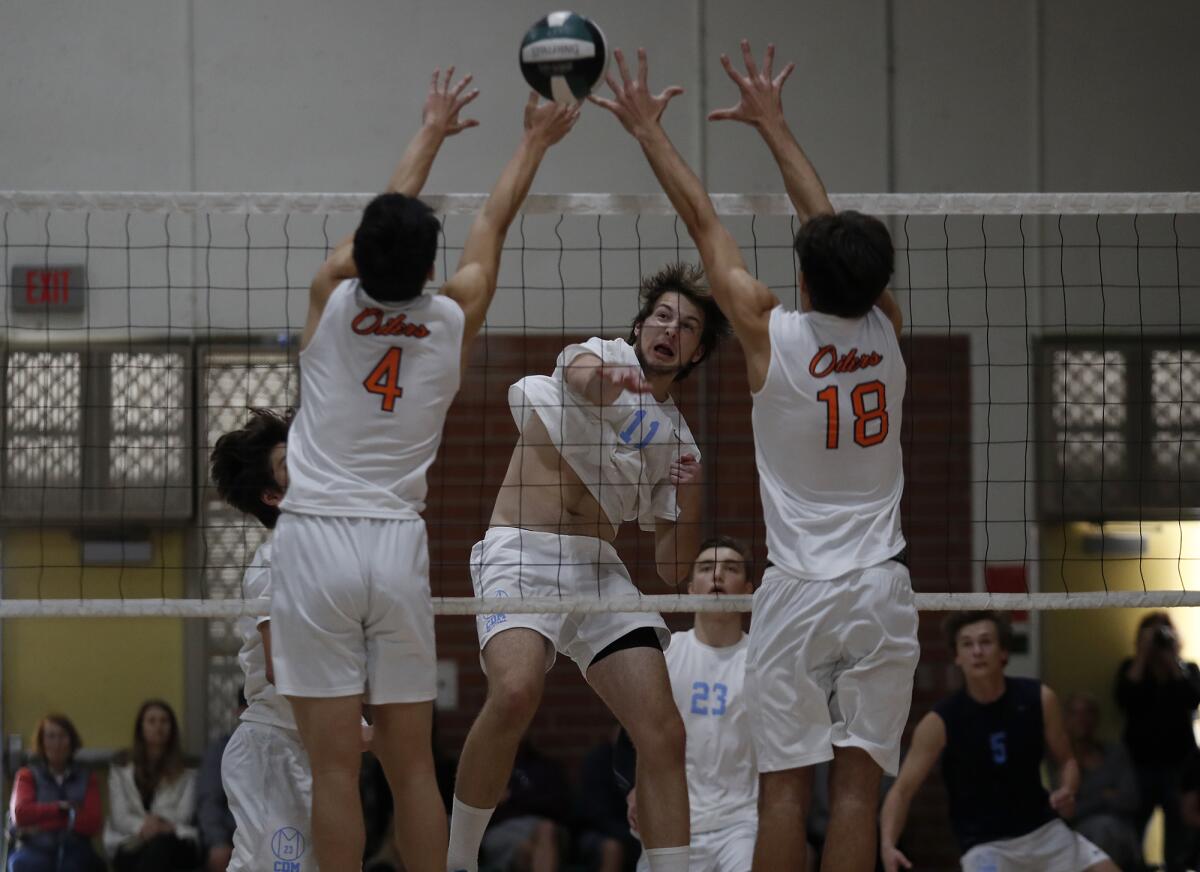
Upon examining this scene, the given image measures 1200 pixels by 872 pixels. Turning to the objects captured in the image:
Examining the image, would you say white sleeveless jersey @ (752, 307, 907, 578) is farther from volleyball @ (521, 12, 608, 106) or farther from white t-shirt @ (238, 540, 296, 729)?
white t-shirt @ (238, 540, 296, 729)

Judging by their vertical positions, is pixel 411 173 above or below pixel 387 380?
above

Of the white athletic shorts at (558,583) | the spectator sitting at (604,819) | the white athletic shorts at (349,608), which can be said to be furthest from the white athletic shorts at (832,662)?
the spectator sitting at (604,819)

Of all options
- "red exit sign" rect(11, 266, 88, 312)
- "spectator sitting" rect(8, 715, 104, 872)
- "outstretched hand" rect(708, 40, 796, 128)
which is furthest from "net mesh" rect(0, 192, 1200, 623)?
"outstretched hand" rect(708, 40, 796, 128)

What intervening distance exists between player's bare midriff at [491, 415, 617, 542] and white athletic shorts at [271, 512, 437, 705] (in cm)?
102

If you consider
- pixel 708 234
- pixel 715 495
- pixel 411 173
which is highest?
pixel 411 173

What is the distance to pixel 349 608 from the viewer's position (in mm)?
4406

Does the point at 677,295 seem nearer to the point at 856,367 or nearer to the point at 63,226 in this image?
the point at 856,367

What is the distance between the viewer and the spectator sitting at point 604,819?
26.9ft

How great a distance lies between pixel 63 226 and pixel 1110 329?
22.1 ft

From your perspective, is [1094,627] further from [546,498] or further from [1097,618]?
[546,498]

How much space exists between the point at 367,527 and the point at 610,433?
1278 mm

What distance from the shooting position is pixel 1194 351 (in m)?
10.1

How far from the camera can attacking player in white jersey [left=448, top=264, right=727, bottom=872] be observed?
5125 millimetres

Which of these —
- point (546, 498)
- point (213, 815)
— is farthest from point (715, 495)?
point (546, 498)
